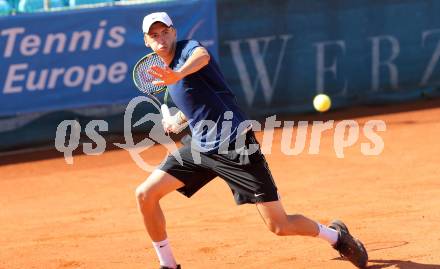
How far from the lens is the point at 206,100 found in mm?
5902

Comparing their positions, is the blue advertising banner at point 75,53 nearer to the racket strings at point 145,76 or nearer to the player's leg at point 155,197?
the racket strings at point 145,76

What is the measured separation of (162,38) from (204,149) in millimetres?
796

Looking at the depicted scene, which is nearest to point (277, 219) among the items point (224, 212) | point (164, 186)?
point (164, 186)

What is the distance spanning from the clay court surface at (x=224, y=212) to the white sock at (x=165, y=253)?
480 millimetres

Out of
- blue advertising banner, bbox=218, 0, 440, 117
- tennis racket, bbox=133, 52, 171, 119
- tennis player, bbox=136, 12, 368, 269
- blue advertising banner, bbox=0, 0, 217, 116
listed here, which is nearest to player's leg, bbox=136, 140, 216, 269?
tennis player, bbox=136, 12, 368, 269

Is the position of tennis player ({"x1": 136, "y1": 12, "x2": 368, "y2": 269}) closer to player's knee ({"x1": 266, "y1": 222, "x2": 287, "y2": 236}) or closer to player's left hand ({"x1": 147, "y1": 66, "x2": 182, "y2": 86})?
player's knee ({"x1": 266, "y1": 222, "x2": 287, "y2": 236})

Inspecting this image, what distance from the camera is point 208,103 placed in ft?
19.4

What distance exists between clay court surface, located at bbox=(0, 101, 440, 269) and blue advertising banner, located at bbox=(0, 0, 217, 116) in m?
0.98

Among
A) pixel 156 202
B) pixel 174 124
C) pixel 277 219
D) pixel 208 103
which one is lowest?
pixel 277 219

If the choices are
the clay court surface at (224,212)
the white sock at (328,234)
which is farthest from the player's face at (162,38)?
the clay court surface at (224,212)

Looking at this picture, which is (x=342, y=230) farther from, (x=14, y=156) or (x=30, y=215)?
(x=14, y=156)

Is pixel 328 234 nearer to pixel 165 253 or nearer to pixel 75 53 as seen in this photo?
pixel 165 253

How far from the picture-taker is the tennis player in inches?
230

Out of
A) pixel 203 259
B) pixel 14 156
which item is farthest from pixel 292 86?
pixel 203 259
